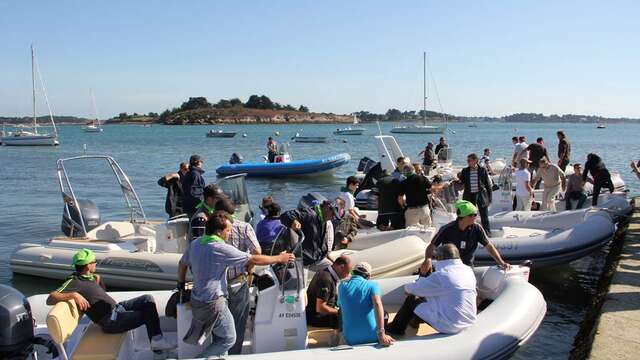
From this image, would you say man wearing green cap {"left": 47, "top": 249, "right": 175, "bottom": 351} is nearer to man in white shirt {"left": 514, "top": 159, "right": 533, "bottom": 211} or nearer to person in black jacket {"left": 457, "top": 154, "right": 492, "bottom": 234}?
person in black jacket {"left": 457, "top": 154, "right": 492, "bottom": 234}

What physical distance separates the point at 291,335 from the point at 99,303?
1651 millimetres

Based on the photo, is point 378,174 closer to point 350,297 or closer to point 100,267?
point 100,267

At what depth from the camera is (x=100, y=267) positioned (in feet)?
30.4

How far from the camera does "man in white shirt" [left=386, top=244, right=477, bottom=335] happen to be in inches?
195

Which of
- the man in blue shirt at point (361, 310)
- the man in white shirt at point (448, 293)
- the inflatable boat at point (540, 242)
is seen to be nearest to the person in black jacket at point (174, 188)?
the inflatable boat at point (540, 242)

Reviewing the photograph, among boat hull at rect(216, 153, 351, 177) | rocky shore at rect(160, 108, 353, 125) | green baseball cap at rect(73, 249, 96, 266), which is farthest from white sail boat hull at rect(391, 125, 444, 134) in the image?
rocky shore at rect(160, 108, 353, 125)

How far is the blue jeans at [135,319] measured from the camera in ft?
17.0

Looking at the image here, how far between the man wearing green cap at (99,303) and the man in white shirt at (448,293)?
2.33 meters

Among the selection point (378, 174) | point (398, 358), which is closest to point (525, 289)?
point (398, 358)

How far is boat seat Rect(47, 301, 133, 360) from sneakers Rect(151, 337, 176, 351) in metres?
0.21

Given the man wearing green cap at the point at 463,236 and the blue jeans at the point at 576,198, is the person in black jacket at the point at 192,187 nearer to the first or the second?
the man wearing green cap at the point at 463,236

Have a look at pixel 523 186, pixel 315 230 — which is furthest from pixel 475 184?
pixel 315 230

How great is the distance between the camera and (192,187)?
9.51 meters

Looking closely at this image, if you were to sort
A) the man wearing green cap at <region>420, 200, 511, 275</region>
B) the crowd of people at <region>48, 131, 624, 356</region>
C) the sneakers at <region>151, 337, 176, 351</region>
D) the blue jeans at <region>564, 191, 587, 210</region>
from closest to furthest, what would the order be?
the crowd of people at <region>48, 131, 624, 356</region>, the sneakers at <region>151, 337, 176, 351</region>, the man wearing green cap at <region>420, 200, 511, 275</region>, the blue jeans at <region>564, 191, 587, 210</region>
